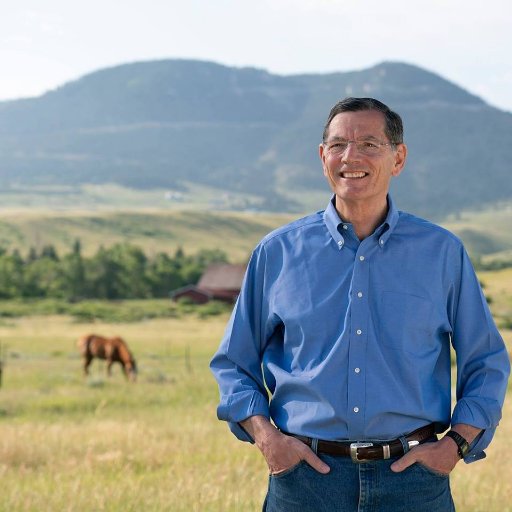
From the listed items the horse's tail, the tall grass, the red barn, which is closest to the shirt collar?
the tall grass

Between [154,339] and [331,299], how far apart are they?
49621 mm

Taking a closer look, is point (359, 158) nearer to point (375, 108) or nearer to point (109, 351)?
point (375, 108)

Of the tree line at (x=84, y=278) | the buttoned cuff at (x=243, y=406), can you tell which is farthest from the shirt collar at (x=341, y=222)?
the tree line at (x=84, y=278)

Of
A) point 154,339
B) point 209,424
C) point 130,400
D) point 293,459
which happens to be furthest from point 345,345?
point 154,339

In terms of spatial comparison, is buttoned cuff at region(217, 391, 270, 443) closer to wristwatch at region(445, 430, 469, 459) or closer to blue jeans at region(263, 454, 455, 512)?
blue jeans at region(263, 454, 455, 512)

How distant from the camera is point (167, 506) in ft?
20.7

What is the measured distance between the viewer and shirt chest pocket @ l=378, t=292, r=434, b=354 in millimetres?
3787

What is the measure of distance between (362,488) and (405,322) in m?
0.63

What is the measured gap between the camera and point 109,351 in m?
29.1

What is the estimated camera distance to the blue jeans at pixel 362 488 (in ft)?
12.4

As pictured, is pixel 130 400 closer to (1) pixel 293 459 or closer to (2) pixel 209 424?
(2) pixel 209 424

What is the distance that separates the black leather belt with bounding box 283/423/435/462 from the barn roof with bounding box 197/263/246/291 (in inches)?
3712

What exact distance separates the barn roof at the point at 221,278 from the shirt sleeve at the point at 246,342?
94021mm

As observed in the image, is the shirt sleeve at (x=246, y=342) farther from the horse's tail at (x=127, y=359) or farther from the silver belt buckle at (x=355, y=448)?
the horse's tail at (x=127, y=359)
